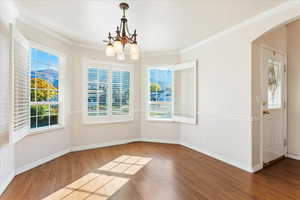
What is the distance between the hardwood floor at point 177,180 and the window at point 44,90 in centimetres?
91

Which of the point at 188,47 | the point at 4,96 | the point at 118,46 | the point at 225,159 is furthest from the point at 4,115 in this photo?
the point at 188,47

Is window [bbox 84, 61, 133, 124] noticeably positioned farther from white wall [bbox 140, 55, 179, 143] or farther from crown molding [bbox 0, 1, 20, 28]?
crown molding [bbox 0, 1, 20, 28]

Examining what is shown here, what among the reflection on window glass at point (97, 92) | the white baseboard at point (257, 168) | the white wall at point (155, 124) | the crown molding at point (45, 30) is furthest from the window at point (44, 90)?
the white baseboard at point (257, 168)

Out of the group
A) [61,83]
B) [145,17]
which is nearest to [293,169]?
[145,17]

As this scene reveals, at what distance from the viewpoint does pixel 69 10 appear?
253cm

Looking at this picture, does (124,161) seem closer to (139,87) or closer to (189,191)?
(189,191)

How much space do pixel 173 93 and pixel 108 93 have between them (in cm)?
189

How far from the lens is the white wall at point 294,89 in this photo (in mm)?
3422

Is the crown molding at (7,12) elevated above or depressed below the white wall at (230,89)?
above

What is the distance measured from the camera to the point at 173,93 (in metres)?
4.68

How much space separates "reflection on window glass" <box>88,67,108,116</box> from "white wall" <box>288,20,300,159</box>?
4.48 meters

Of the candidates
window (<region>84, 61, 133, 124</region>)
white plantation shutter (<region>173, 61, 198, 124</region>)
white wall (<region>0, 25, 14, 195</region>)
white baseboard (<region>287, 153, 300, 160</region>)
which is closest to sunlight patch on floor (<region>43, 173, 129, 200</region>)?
white wall (<region>0, 25, 14, 195</region>)

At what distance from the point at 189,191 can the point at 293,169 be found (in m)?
2.24

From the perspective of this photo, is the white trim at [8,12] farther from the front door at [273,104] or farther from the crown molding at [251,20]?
the front door at [273,104]
